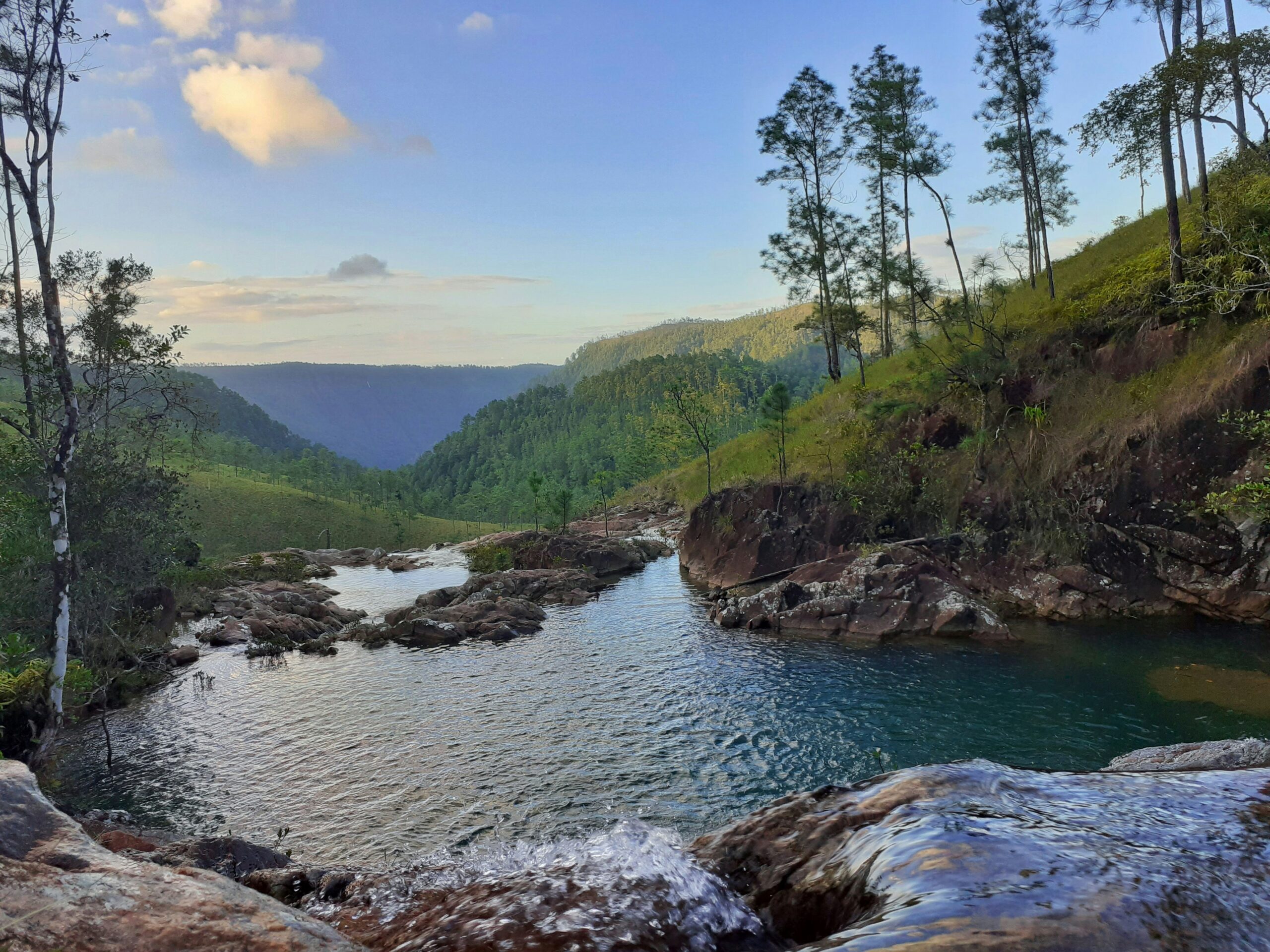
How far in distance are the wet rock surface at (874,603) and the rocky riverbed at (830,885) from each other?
629 inches

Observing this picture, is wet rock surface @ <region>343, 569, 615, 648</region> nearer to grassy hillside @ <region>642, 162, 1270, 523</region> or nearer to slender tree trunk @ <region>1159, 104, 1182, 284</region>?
grassy hillside @ <region>642, 162, 1270, 523</region>

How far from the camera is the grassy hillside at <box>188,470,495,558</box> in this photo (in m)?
111

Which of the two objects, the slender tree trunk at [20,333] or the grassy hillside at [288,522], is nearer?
the slender tree trunk at [20,333]

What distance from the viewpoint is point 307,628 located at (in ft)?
118

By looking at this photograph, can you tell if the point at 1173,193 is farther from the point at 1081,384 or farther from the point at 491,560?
the point at 491,560

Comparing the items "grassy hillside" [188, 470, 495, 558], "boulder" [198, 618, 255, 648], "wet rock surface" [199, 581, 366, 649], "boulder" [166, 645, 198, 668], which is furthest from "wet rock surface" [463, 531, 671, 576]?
"grassy hillside" [188, 470, 495, 558]

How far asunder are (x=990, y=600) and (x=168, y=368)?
107 feet

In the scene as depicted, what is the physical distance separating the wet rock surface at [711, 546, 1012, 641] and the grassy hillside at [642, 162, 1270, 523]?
6.18 metres

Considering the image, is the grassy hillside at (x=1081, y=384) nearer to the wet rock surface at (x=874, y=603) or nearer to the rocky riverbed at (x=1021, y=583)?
the rocky riverbed at (x=1021, y=583)

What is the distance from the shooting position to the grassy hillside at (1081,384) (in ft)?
86.1

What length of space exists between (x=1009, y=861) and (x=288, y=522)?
12981 cm

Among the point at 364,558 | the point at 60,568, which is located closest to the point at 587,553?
the point at 60,568

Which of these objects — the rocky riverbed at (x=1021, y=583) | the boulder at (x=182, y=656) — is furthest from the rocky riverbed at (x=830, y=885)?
the boulder at (x=182, y=656)

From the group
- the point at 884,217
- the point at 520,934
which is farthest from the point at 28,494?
the point at 884,217
